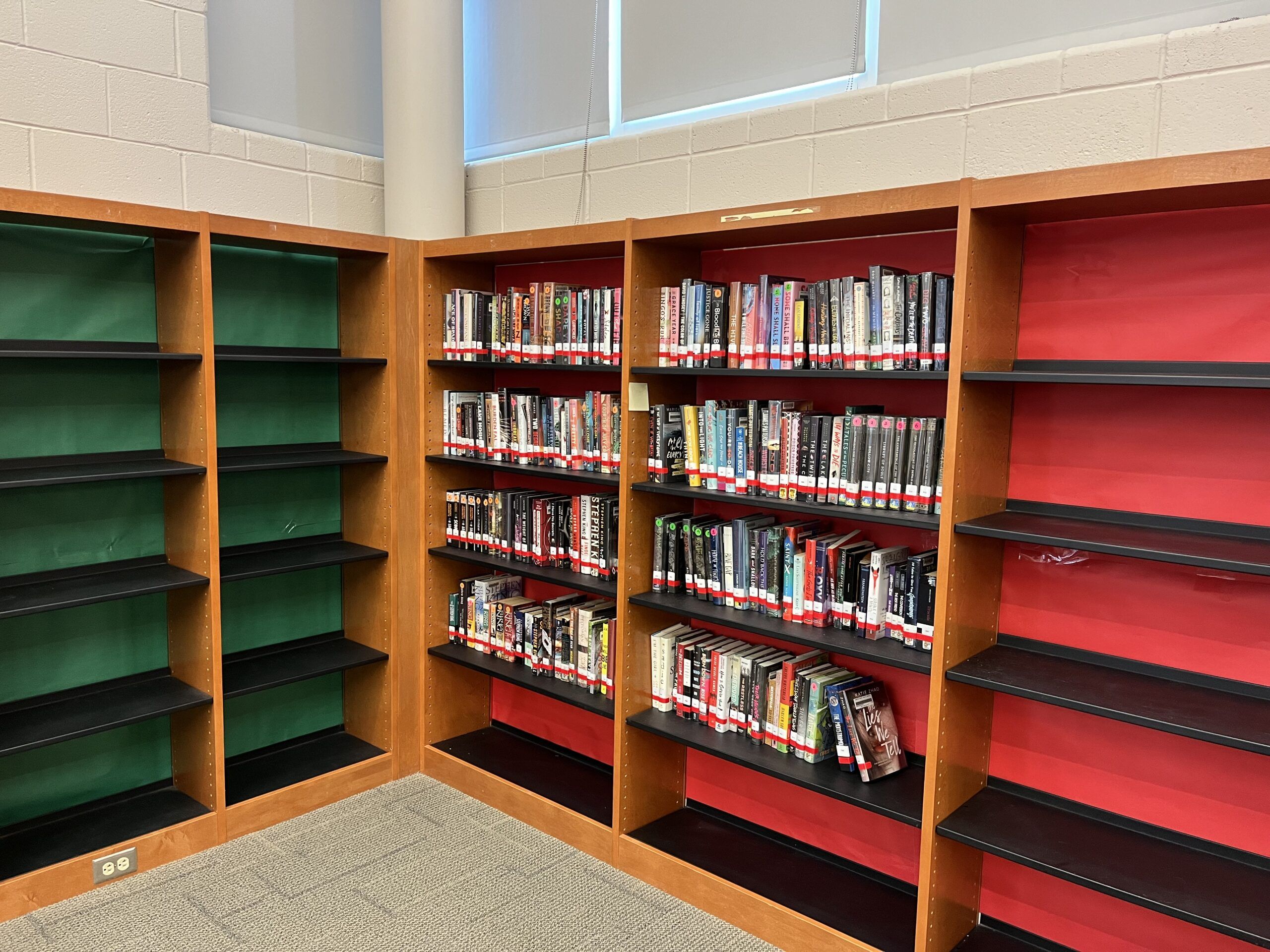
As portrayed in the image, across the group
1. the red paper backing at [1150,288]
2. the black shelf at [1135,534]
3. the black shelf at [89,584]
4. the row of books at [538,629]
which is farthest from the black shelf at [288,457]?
the red paper backing at [1150,288]

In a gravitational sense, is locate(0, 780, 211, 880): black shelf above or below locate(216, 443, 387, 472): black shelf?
below

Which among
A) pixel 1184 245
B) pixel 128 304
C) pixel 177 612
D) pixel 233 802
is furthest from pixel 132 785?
pixel 1184 245

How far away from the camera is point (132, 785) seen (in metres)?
3.12

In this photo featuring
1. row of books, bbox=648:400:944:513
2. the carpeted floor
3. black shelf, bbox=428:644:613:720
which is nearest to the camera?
row of books, bbox=648:400:944:513

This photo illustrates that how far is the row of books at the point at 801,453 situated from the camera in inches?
88.9

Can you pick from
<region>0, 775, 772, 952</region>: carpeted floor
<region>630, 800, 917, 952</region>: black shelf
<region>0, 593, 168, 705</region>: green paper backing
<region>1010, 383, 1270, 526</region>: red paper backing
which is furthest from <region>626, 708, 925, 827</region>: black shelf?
<region>0, 593, 168, 705</region>: green paper backing

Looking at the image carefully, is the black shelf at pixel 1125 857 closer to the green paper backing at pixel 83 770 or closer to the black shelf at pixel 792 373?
the black shelf at pixel 792 373

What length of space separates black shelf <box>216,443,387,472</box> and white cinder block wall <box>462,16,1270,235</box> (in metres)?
1.20

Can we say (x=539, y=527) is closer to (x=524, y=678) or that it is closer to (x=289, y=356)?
(x=524, y=678)

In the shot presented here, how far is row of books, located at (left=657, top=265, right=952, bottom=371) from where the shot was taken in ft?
7.29

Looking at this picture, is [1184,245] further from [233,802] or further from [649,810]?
[233,802]

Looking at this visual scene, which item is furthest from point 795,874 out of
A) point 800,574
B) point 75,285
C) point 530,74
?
point 530,74

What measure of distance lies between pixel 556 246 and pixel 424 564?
Result: 4.43ft

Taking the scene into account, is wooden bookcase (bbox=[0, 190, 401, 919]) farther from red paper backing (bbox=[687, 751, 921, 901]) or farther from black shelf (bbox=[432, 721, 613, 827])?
red paper backing (bbox=[687, 751, 921, 901])
